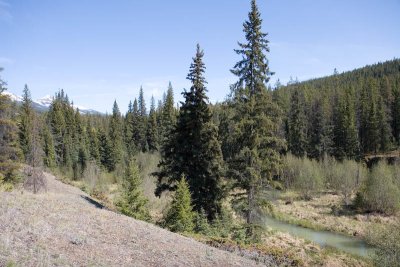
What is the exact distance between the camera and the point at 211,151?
25.4 metres

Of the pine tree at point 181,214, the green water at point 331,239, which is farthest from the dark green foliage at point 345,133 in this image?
the pine tree at point 181,214

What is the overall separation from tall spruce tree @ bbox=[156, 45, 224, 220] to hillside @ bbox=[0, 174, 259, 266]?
10.6 meters

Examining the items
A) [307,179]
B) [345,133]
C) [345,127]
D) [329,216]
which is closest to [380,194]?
[329,216]

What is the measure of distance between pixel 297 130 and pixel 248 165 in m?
58.7

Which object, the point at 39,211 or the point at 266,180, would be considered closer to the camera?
the point at 39,211

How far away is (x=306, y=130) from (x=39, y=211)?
74.2 meters

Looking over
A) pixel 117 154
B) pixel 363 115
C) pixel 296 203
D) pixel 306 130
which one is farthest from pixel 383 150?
pixel 117 154

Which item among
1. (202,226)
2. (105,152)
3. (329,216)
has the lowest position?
(329,216)

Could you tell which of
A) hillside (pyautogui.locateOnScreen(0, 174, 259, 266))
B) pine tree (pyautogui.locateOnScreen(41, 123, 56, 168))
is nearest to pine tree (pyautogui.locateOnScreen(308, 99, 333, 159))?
pine tree (pyautogui.locateOnScreen(41, 123, 56, 168))

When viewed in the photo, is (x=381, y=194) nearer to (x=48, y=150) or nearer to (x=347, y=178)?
(x=347, y=178)

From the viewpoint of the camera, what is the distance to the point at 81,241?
35.4 feet

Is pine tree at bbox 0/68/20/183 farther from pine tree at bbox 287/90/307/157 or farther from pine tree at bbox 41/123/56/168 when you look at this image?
pine tree at bbox 287/90/307/157

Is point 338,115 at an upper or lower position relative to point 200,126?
upper

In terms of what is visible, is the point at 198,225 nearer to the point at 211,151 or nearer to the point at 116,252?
the point at 211,151
